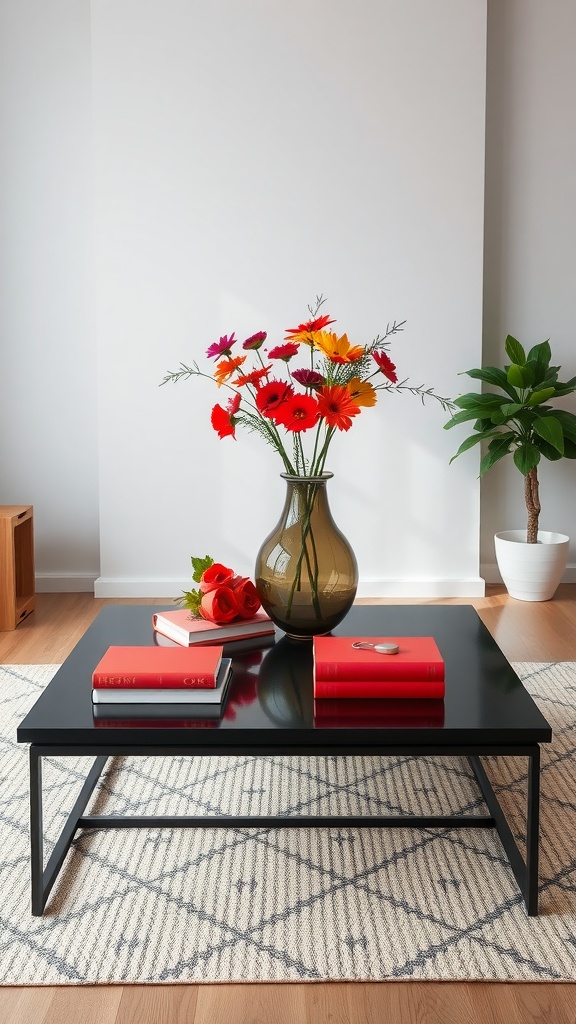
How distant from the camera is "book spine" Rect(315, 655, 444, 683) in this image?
5.79 ft

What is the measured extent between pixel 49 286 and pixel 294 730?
3.01 m

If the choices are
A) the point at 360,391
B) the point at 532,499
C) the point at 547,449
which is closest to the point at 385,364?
the point at 360,391

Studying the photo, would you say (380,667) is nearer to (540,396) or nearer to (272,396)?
(272,396)

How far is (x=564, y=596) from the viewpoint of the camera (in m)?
4.12

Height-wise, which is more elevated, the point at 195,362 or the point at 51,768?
the point at 195,362

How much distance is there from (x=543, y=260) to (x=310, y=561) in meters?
2.67

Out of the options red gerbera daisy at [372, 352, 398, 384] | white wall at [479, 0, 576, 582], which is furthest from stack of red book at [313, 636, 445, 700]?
white wall at [479, 0, 576, 582]

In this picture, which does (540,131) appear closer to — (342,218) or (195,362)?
(342,218)

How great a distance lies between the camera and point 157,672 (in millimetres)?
1763

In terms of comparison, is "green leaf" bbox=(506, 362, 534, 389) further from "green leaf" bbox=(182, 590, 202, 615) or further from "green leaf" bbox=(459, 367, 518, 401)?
"green leaf" bbox=(182, 590, 202, 615)

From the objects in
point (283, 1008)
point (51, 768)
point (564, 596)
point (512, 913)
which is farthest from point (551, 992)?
point (564, 596)

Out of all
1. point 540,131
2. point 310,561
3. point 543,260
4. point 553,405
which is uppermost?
point 540,131

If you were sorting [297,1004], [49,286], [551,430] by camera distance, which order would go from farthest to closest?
[49,286]
[551,430]
[297,1004]

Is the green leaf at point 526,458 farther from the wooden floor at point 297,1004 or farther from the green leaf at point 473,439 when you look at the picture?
the wooden floor at point 297,1004
